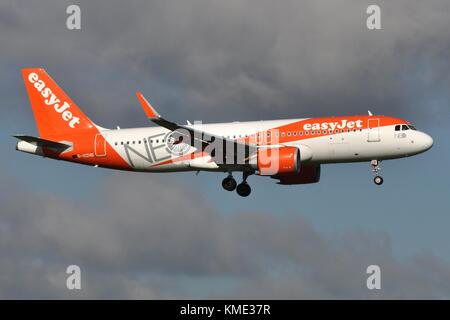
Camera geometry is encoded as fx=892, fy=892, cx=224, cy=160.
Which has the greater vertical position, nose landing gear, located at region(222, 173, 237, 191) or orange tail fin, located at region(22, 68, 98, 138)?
orange tail fin, located at region(22, 68, 98, 138)

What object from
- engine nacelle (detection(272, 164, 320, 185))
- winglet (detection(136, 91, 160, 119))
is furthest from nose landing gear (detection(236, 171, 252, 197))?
winglet (detection(136, 91, 160, 119))

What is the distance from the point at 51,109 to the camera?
2506 inches

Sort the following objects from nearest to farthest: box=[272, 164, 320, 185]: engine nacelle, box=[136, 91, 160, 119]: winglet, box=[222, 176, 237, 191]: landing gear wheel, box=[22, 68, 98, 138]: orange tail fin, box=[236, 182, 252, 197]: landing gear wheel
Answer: box=[136, 91, 160, 119]: winglet
box=[222, 176, 237, 191]: landing gear wheel
box=[236, 182, 252, 197]: landing gear wheel
box=[272, 164, 320, 185]: engine nacelle
box=[22, 68, 98, 138]: orange tail fin

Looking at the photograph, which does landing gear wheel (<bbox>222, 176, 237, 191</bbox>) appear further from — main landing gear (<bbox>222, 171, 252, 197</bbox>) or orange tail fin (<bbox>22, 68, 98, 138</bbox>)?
orange tail fin (<bbox>22, 68, 98, 138</bbox>)

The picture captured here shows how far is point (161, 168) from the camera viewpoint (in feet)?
196

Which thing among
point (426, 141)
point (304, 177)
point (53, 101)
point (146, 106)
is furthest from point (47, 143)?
point (426, 141)

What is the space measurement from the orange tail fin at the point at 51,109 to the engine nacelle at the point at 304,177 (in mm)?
13598

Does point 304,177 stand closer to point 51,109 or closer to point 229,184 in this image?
point 229,184

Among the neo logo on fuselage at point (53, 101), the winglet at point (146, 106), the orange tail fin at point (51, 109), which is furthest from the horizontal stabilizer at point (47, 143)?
the winglet at point (146, 106)

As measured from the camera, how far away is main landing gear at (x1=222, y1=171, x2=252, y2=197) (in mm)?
59062

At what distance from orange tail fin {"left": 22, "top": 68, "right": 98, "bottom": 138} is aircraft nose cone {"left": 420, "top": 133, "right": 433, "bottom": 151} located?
2231 centimetres

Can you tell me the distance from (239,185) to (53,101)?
1519 cm
